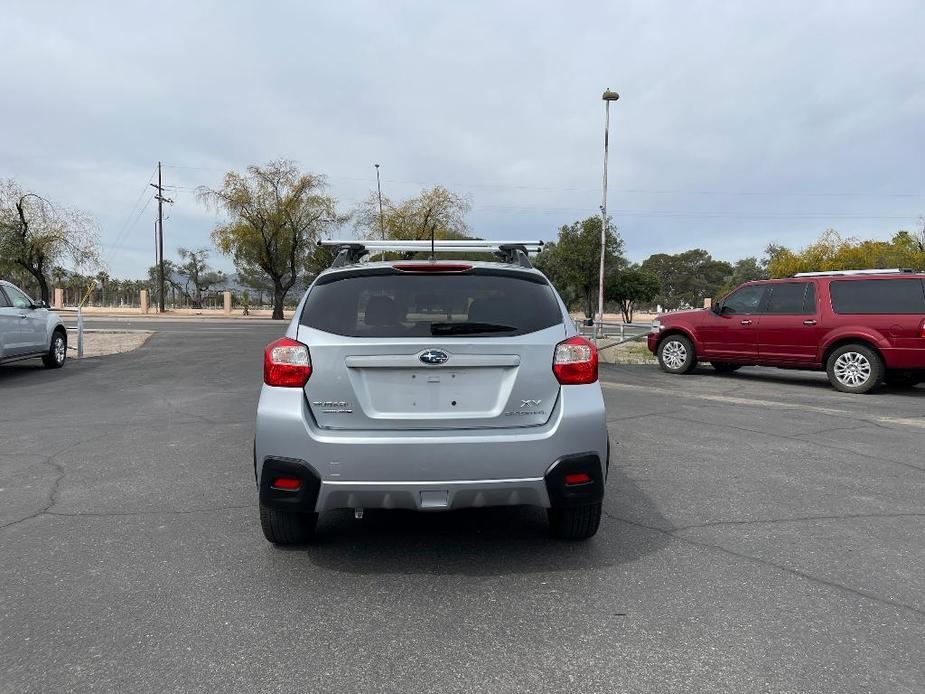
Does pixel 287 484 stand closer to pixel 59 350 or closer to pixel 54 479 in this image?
pixel 54 479

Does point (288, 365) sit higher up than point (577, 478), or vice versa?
point (288, 365)

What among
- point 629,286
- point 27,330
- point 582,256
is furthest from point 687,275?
point 27,330

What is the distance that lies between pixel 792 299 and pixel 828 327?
31.6 inches

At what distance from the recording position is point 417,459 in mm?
3303

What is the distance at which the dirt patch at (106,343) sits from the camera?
17.4 meters

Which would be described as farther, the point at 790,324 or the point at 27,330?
the point at 27,330

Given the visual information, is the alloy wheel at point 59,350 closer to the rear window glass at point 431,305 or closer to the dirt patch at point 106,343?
the dirt patch at point 106,343

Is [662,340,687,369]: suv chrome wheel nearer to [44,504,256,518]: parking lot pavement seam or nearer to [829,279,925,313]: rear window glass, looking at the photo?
[829,279,925,313]: rear window glass

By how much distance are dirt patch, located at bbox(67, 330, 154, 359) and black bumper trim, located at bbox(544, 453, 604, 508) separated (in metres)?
15.9

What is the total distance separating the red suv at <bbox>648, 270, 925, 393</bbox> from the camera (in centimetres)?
1057

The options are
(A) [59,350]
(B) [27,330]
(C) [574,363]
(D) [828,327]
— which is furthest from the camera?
(A) [59,350]

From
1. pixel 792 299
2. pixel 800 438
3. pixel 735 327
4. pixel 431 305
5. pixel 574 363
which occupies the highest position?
pixel 792 299

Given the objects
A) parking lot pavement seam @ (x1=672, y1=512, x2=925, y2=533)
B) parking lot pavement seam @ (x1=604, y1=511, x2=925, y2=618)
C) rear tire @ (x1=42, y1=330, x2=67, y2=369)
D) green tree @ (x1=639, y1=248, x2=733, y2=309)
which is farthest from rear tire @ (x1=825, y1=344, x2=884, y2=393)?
green tree @ (x1=639, y1=248, x2=733, y2=309)

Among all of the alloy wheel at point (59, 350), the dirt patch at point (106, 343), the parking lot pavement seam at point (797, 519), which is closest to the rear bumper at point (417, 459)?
the parking lot pavement seam at point (797, 519)
